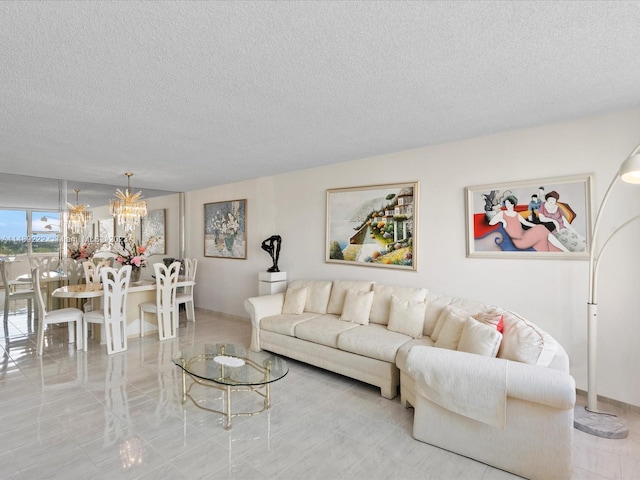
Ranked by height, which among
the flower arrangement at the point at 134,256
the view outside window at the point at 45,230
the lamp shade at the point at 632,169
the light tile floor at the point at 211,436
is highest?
the lamp shade at the point at 632,169

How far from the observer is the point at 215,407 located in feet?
8.99

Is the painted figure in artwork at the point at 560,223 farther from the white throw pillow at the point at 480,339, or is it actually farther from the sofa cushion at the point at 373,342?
the sofa cushion at the point at 373,342

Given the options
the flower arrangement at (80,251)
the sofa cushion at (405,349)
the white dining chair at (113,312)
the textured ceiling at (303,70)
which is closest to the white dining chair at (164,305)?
the white dining chair at (113,312)

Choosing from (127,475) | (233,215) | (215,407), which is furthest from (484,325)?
(233,215)

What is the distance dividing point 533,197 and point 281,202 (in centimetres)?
334

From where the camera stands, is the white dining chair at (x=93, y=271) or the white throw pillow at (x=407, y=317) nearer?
the white throw pillow at (x=407, y=317)

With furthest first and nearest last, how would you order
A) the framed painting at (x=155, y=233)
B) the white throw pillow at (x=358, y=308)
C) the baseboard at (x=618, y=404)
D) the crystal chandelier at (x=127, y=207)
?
the framed painting at (x=155, y=233) → the crystal chandelier at (x=127, y=207) → the white throw pillow at (x=358, y=308) → the baseboard at (x=618, y=404)

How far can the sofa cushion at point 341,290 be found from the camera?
3.94m

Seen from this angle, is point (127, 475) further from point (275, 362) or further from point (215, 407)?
point (275, 362)

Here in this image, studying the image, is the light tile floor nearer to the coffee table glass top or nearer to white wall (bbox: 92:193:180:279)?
the coffee table glass top

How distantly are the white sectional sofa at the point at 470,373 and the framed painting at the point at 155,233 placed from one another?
186 inches

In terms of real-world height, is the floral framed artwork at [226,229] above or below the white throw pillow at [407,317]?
above

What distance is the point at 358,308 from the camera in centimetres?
364

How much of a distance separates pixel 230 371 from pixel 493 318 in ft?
7.13
